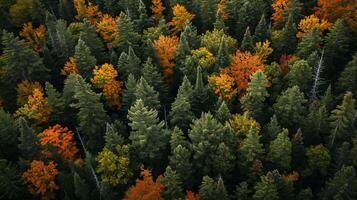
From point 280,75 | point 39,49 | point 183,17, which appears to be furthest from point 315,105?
point 39,49

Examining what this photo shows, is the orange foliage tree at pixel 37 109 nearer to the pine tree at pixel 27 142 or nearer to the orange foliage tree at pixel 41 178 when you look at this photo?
the pine tree at pixel 27 142

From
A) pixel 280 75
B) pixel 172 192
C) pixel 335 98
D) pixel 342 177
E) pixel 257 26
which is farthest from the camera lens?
pixel 257 26

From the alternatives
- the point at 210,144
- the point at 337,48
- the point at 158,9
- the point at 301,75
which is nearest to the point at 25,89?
the point at 158,9

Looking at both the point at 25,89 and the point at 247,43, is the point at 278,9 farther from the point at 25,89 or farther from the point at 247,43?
the point at 25,89

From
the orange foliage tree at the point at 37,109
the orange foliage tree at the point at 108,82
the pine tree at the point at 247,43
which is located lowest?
the orange foliage tree at the point at 37,109

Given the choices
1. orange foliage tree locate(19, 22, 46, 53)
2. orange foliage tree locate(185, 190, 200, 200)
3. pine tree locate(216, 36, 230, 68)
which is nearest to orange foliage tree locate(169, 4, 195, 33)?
pine tree locate(216, 36, 230, 68)

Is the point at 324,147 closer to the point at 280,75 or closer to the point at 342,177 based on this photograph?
the point at 342,177

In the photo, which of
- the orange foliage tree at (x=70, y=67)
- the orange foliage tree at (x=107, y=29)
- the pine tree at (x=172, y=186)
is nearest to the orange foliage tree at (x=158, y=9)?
the orange foliage tree at (x=107, y=29)
